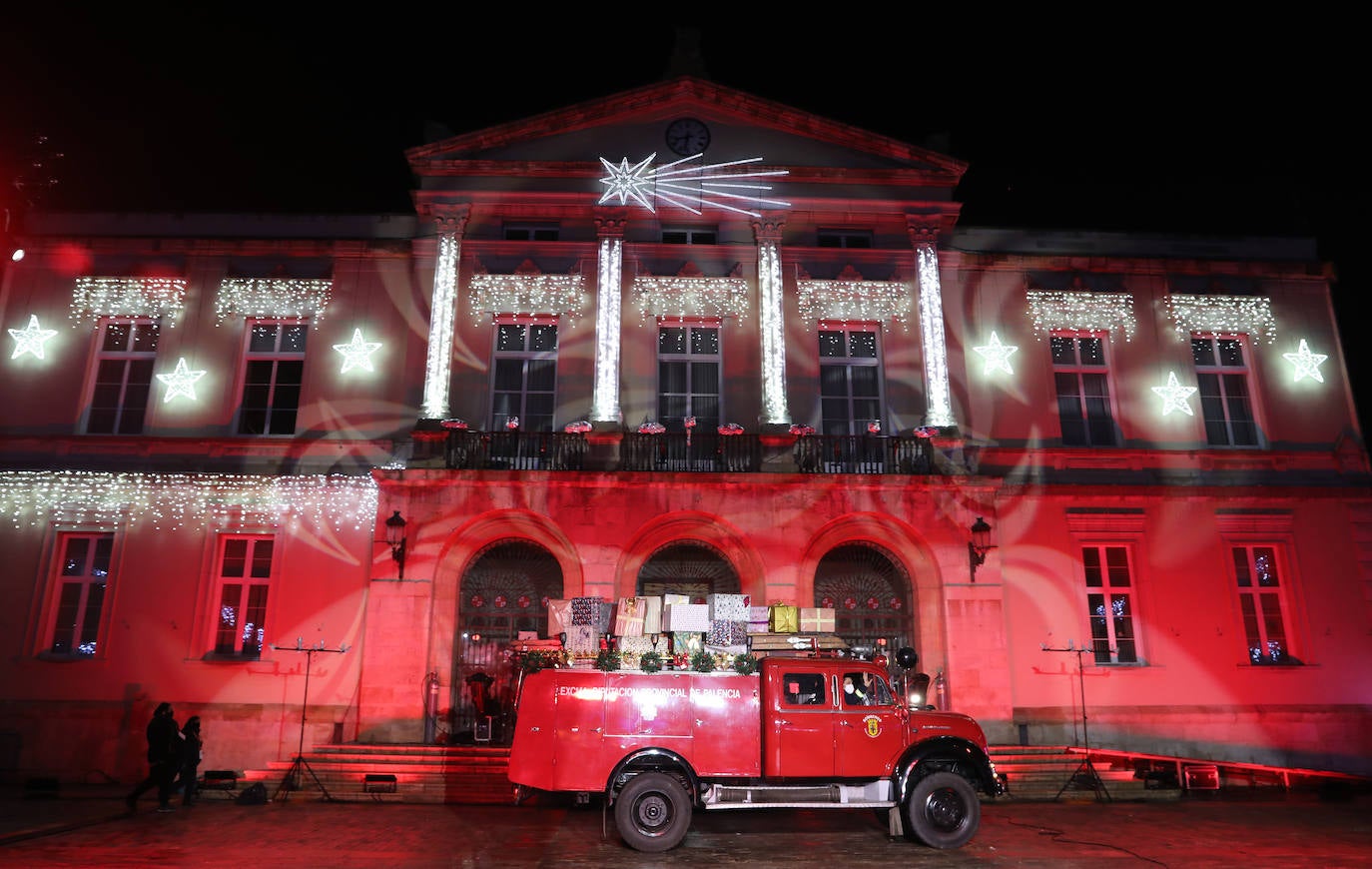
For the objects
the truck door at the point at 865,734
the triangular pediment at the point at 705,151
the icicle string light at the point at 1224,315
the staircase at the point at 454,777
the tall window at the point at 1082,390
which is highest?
the triangular pediment at the point at 705,151

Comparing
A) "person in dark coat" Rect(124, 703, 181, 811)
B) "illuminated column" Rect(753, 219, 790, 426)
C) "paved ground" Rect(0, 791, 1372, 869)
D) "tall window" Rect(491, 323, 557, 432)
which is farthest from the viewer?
"tall window" Rect(491, 323, 557, 432)

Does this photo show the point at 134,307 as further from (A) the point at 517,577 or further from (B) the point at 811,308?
(B) the point at 811,308

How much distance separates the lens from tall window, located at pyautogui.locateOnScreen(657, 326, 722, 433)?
20062 millimetres

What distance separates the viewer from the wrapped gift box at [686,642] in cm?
1229

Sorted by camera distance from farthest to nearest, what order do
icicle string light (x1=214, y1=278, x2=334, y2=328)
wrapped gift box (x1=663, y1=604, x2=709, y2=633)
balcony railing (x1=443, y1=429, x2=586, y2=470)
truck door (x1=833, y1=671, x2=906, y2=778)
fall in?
icicle string light (x1=214, y1=278, x2=334, y2=328)
balcony railing (x1=443, y1=429, x2=586, y2=470)
wrapped gift box (x1=663, y1=604, x2=709, y2=633)
truck door (x1=833, y1=671, x2=906, y2=778)

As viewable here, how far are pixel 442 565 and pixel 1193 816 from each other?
14.3m

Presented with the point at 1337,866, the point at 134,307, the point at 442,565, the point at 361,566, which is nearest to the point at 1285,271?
the point at 1337,866

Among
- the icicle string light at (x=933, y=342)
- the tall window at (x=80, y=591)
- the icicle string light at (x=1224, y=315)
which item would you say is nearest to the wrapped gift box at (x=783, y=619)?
the icicle string light at (x=933, y=342)

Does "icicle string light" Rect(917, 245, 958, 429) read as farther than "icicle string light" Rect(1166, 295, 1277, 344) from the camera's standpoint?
No

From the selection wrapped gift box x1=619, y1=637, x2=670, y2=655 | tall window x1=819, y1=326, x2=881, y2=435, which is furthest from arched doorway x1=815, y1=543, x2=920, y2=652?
wrapped gift box x1=619, y1=637, x2=670, y2=655

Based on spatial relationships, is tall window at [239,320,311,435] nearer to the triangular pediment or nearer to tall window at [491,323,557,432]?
tall window at [491,323,557,432]

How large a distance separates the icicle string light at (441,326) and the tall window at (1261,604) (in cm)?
1826

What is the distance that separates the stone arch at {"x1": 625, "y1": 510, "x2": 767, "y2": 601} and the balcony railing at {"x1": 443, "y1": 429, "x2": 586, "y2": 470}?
2.12m

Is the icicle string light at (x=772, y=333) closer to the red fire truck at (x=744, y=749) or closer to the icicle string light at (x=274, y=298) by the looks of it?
the red fire truck at (x=744, y=749)
